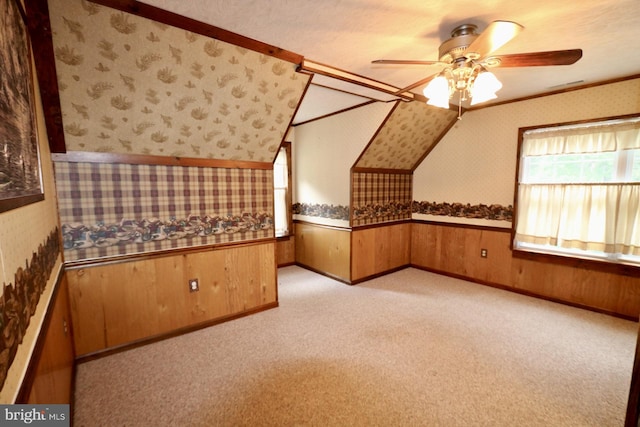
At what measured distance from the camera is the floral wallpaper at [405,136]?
3.29 meters

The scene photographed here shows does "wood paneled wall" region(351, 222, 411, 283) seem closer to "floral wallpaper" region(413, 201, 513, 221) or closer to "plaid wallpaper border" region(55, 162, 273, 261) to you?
"floral wallpaper" region(413, 201, 513, 221)

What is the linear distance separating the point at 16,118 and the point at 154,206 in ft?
4.71

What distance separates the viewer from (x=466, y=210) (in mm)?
3863

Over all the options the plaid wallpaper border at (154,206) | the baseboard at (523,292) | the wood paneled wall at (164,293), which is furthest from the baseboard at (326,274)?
the plaid wallpaper border at (154,206)

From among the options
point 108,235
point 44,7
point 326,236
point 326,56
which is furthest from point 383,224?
point 44,7

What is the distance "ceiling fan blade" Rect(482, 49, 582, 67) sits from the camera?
1408 mm

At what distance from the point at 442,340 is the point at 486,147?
100.0 inches

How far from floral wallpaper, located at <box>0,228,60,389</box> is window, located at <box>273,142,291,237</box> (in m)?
3.28

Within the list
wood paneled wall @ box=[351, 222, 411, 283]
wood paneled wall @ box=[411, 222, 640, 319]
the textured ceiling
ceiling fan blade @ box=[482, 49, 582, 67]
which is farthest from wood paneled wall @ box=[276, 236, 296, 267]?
ceiling fan blade @ box=[482, 49, 582, 67]

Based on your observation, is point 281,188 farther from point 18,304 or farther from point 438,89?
→ point 18,304


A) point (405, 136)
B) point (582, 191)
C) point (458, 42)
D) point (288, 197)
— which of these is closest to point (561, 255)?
point (582, 191)

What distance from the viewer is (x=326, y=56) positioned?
211cm

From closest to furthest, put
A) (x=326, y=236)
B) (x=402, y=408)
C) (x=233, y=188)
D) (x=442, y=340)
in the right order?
(x=402, y=408), (x=442, y=340), (x=233, y=188), (x=326, y=236)

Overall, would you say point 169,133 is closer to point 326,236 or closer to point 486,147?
point 326,236
